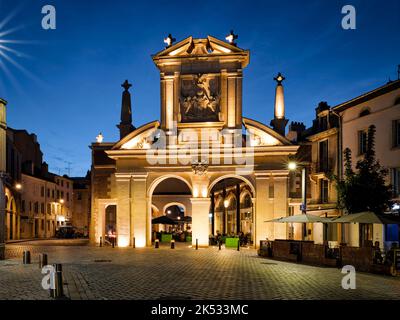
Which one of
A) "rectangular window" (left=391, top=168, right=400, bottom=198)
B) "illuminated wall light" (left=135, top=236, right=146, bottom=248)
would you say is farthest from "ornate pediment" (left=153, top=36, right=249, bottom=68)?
"illuminated wall light" (left=135, top=236, right=146, bottom=248)

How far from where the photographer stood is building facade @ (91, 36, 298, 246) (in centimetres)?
3275

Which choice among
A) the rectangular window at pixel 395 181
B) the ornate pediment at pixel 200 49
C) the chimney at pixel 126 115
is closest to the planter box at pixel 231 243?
the chimney at pixel 126 115

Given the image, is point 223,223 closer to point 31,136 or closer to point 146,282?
point 31,136

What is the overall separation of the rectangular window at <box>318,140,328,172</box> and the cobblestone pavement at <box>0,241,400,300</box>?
16.7 meters

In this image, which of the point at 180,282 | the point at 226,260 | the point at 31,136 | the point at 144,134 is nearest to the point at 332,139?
the point at 144,134

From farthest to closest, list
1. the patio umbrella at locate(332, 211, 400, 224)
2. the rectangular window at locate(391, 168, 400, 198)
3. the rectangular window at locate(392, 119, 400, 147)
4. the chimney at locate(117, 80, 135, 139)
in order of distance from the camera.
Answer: the chimney at locate(117, 80, 135, 139), the rectangular window at locate(392, 119, 400, 147), the rectangular window at locate(391, 168, 400, 198), the patio umbrella at locate(332, 211, 400, 224)

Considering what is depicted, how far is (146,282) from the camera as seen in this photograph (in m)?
15.2

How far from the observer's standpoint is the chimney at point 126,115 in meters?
35.8

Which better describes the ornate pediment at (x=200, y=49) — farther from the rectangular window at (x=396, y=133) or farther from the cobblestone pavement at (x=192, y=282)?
the cobblestone pavement at (x=192, y=282)

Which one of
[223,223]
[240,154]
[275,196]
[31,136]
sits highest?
[31,136]

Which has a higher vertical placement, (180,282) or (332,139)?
(332,139)

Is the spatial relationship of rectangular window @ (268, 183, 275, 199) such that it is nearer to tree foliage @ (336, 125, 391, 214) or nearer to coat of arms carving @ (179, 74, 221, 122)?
coat of arms carving @ (179, 74, 221, 122)

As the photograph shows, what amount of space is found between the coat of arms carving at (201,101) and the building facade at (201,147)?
0.22ft
